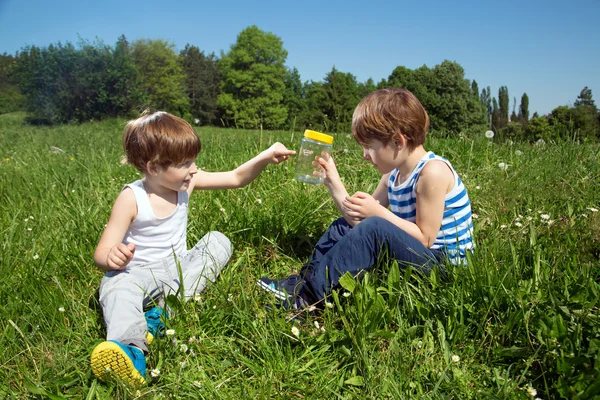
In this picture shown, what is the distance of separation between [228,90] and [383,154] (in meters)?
53.1

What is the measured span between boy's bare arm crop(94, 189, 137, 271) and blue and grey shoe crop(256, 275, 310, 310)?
658 millimetres

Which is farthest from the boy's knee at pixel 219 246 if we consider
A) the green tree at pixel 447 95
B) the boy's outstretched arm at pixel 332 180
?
the green tree at pixel 447 95

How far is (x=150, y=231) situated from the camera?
7.67 feet

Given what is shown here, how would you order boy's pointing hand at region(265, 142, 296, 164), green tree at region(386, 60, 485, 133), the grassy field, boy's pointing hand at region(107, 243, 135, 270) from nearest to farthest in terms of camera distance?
the grassy field, boy's pointing hand at region(107, 243, 135, 270), boy's pointing hand at region(265, 142, 296, 164), green tree at region(386, 60, 485, 133)

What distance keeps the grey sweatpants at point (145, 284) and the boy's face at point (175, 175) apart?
354mm

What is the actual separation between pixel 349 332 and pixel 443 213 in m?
0.86

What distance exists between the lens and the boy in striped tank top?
2098mm

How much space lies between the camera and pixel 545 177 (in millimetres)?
3436

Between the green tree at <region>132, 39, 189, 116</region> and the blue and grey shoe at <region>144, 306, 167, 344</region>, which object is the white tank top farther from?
the green tree at <region>132, 39, 189, 116</region>

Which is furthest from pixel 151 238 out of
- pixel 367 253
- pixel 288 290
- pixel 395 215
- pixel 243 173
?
pixel 395 215

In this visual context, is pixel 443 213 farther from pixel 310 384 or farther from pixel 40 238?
pixel 40 238

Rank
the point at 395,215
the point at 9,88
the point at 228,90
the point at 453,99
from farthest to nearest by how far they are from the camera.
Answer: the point at 228,90
the point at 453,99
the point at 9,88
the point at 395,215

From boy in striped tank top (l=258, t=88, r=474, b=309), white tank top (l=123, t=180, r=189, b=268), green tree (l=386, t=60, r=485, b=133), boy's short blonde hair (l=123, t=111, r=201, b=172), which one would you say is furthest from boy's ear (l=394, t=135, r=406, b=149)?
green tree (l=386, t=60, r=485, b=133)

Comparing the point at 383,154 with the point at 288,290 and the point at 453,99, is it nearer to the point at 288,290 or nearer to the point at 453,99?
the point at 288,290
